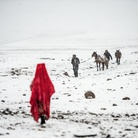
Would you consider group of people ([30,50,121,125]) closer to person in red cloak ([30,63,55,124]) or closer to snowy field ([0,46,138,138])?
person in red cloak ([30,63,55,124])

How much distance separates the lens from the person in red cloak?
7.41 metres

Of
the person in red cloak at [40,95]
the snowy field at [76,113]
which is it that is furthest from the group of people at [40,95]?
the snowy field at [76,113]

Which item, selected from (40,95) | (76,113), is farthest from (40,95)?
(76,113)

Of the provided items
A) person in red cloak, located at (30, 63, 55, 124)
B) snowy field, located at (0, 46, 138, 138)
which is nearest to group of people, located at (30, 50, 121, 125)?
person in red cloak, located at (30, 63, 55, 124)

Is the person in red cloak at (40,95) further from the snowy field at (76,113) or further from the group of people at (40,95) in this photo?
the snowy field at (76,113)

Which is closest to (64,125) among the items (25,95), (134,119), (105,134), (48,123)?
(48,123)

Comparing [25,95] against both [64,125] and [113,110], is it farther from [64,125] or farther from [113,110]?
[64,125]

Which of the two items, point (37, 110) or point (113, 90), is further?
point (113, 90)

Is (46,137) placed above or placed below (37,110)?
below

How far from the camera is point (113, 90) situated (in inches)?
549

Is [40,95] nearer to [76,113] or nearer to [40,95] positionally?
[40,95]

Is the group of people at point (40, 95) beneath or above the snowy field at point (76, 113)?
above

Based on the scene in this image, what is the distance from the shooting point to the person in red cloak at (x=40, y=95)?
7.41 m

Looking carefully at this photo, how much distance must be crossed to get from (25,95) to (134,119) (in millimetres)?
5931
